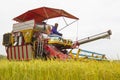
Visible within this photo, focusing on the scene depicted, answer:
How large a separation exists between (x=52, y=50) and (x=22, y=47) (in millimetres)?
1534

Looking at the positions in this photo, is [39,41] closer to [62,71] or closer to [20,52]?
[20,52]

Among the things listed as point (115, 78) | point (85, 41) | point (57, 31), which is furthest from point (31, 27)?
point (115, 78)

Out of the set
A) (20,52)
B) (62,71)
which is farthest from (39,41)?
(62,71)

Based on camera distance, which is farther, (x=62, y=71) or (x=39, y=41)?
(x=39, y=41)

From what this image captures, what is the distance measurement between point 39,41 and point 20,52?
1.09 meters

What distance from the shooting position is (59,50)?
46.1 ft

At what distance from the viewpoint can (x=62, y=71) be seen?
6.39 metres

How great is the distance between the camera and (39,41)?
45.0 ft

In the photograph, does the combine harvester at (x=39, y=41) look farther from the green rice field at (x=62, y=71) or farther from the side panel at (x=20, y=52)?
the green rice field at (x=62, y=71)

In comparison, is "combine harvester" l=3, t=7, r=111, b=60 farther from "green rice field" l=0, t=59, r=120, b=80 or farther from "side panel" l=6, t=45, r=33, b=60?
"green rice field" l=0, t=59, r=120, b=80

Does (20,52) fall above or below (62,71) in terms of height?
above

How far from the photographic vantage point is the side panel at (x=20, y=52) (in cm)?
1389

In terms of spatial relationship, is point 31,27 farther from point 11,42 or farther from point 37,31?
point 11,42

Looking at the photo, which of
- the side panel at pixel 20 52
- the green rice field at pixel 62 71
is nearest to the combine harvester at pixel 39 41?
the side panel at pixel 20 52
